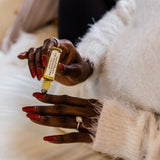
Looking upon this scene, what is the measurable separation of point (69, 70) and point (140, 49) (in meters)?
0.14

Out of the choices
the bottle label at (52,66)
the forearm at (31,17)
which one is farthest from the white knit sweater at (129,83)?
the forearm at (31,17)

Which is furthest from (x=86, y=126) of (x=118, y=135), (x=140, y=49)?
(x=140, y=49)

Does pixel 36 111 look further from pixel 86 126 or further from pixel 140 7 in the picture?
pixel 140 7

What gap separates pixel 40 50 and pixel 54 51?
42 mm

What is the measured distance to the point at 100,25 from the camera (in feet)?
2.15

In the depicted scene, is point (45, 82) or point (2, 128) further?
point (2, 128)

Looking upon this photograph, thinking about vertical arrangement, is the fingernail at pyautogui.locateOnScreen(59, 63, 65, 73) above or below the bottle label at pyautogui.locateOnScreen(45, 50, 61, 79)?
below

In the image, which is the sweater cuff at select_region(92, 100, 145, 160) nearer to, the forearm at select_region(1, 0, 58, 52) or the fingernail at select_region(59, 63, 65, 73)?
the fingernail at select_region(59, 63, 65, 73)

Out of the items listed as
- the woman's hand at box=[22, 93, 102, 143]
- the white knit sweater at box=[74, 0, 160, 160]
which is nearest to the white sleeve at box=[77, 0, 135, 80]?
the white knit sweater at box=[74, 0, 160, 160]

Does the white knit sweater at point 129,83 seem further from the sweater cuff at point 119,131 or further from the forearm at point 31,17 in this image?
the forearm at point 31,17

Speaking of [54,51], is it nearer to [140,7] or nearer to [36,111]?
[36,111]

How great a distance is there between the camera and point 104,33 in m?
0.63

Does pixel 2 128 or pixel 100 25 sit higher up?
pixel 100 25

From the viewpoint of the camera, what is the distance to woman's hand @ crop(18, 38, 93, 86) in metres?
0.51
